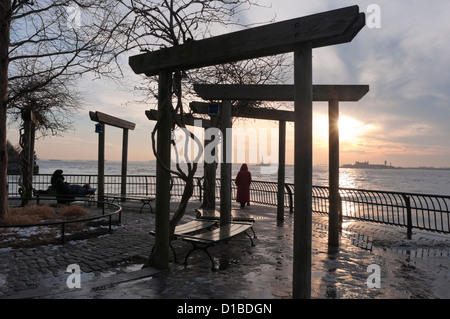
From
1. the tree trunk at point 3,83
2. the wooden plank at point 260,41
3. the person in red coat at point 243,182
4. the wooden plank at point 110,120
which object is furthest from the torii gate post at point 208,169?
the wooden plank at point 260,41

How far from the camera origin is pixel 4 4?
361 inches

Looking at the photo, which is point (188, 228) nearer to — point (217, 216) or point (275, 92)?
point (217, 216)

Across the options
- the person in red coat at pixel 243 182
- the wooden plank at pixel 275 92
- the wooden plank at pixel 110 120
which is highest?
the wooden plank at pixel 110 120

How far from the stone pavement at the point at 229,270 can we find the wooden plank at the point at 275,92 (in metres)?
3.32

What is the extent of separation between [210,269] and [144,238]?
283 centimetres

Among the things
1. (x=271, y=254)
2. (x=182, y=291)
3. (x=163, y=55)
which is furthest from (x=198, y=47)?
(x=271, y=254)

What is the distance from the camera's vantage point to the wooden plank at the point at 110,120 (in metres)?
12.9

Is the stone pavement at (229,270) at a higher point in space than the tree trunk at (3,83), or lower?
lower

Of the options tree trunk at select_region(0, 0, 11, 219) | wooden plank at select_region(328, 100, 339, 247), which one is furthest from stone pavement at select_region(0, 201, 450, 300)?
tree trunk at select_region(0, 0, 11, 219)

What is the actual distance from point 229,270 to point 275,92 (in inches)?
165

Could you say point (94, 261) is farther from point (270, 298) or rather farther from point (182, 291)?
point (270, 298)

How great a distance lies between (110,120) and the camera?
45.5ft

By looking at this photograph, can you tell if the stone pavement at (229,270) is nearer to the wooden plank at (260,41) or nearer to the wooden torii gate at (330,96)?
the wooden torii gate at (330,96)

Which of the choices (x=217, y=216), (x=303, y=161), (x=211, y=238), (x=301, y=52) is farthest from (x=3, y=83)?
(x=303, y=161)
